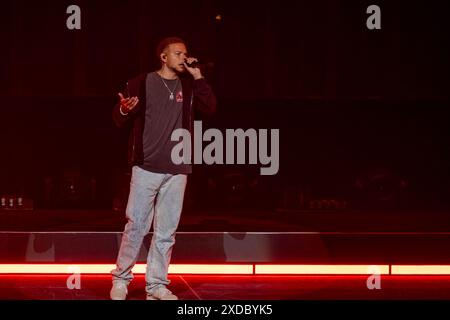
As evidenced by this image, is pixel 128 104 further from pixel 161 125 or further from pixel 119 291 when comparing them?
pixel 119 291

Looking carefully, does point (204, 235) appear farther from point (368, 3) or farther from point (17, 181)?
point (17, 181)

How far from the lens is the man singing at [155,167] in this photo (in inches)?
101

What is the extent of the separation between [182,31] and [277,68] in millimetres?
760

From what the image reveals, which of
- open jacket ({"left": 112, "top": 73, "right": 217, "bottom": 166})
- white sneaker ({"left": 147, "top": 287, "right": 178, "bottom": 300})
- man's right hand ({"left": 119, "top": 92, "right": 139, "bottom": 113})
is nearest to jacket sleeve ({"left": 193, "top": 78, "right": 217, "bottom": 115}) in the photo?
open jacket ({"left": 112, "top": 73, "right": 217, "bottom": 166})

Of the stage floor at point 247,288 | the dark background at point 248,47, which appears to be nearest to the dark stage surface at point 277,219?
the dark background at point 248,47

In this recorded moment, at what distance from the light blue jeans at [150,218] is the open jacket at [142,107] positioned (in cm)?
8

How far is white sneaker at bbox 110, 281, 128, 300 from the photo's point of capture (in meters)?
2.54

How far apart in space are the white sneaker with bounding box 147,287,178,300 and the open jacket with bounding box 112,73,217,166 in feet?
1.70

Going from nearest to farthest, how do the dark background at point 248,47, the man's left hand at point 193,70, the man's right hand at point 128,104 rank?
the man's right hand at point 128,104 → the man's left hand at point 193,70 → the dark background at point 248,47

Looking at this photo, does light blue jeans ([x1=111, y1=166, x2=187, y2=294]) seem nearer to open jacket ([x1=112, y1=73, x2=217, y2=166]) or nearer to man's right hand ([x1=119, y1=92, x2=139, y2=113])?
open jacket ([x1=112, y1=73, x2=217, y2=166])

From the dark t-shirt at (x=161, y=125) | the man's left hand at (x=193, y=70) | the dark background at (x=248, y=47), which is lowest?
the dark t-shirt at (x=161, y=125)

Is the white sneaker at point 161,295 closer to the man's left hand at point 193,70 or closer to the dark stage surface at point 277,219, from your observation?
the man's left hand at point 193,70

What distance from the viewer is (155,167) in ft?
8.37
